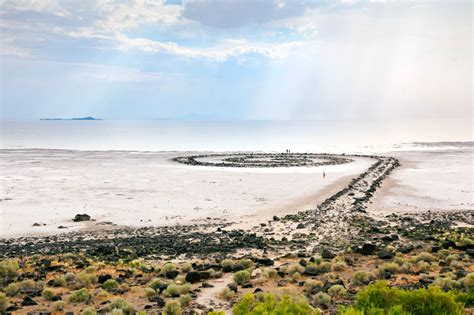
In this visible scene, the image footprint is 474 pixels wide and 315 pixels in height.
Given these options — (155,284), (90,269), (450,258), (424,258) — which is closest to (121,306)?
(155,284)

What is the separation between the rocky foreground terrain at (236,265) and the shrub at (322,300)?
0.09ft

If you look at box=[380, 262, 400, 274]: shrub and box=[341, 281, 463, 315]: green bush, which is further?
box=[380, 262, 400, 274]: shrub

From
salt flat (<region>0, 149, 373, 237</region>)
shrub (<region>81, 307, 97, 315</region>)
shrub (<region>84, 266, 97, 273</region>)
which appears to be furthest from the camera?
salt flat (<region>0, 149, 373, 237</region>)

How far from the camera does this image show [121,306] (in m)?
13.0

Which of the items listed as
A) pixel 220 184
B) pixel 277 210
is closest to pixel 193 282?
pixel 277 210

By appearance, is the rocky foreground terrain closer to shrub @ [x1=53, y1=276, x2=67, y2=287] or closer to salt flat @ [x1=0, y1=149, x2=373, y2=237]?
shrub @ [x1=53, y1=276, x2=67, y2=287]

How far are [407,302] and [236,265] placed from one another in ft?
25.0

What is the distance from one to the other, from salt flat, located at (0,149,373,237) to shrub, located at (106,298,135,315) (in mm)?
15124

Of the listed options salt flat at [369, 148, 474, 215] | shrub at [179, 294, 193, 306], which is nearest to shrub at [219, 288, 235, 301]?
shrub at [179, 294, 193, 306]

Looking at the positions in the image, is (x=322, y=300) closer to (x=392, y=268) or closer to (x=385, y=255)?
(x=392, y=268)

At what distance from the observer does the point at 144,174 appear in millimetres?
56031

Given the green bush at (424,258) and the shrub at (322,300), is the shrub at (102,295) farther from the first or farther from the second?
the green bush at (424,258)

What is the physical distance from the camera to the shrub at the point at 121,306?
12703 millimetres

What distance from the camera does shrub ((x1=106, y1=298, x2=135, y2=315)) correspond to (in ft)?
41.7
